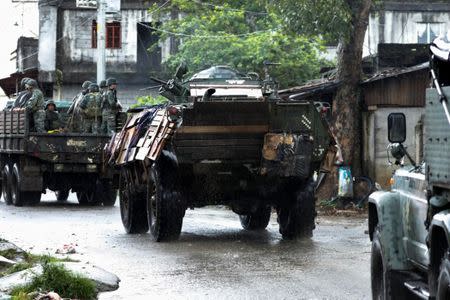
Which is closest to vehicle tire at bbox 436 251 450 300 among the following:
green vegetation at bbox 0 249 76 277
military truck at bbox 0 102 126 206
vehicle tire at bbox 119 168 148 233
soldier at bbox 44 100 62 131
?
green vegetation at bbox 0 249 76 277

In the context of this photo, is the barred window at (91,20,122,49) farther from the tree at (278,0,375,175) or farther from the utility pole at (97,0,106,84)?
the tree at (278,0,375,175)

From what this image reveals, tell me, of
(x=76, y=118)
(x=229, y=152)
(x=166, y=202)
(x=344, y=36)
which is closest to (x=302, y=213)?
(x=229, y=152)

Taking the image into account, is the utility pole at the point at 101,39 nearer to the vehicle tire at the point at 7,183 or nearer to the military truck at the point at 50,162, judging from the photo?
the vehicle tire at the point at 7,183

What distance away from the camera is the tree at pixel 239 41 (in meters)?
33.2

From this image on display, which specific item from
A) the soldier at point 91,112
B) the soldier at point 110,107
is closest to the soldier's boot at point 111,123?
the soldier at point 110,107

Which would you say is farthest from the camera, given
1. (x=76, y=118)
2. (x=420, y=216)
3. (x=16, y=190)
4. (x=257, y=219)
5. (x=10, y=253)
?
(x=76, y=118)

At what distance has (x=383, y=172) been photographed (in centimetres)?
2375

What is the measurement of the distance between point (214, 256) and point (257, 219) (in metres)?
3.74

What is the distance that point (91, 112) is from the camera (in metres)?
23.0

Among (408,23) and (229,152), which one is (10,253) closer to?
(229,152)

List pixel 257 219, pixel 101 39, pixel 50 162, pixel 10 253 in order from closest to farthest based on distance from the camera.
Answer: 1. pixel 10 253
2. pixel 257 219
3. pixel 50 162
4. pixel 101 39

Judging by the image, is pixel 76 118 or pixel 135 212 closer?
pixel 135 212

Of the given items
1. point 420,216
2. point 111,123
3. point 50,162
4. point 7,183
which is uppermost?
point 111,123

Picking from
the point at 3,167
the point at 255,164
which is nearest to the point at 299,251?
the point at 255,164
